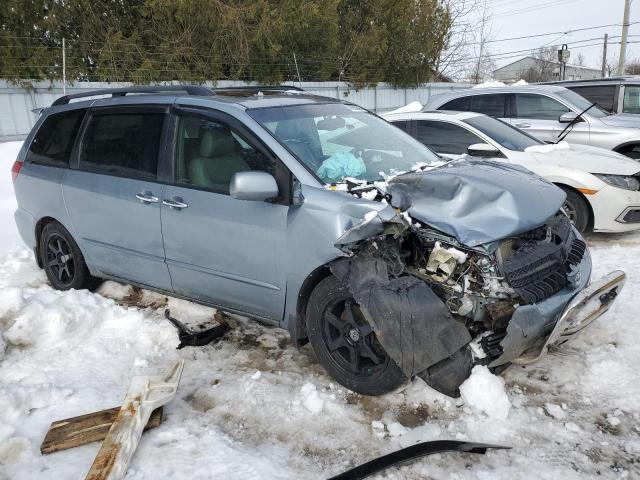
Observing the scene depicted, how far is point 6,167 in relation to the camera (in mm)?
9086

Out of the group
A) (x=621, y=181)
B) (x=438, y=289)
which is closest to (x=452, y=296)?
(x=438, y=289)

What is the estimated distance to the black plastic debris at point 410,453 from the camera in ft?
8.26

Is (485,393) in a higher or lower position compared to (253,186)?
lower

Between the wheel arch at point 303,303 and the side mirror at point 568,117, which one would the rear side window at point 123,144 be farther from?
the side mirror at point 568,117

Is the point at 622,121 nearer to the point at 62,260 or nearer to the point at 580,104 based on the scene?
the point at 580,104

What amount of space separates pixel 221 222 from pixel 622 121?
7.17 metres

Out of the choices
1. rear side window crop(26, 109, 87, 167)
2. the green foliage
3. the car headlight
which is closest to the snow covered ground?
rear side window crop(26, 109, 87, 167)

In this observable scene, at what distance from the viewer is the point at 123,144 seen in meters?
4.27

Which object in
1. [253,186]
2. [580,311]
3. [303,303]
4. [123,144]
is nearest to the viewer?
[580,311]

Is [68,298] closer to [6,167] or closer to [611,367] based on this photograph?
[611,367]

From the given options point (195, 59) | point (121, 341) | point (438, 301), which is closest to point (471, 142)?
point (438, 301)

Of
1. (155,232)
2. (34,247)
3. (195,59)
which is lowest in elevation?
(34,247)

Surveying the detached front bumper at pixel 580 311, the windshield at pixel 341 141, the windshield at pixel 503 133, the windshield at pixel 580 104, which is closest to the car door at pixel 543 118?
the windshield at pixel 580 104

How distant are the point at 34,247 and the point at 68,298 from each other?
1164 millimetres
